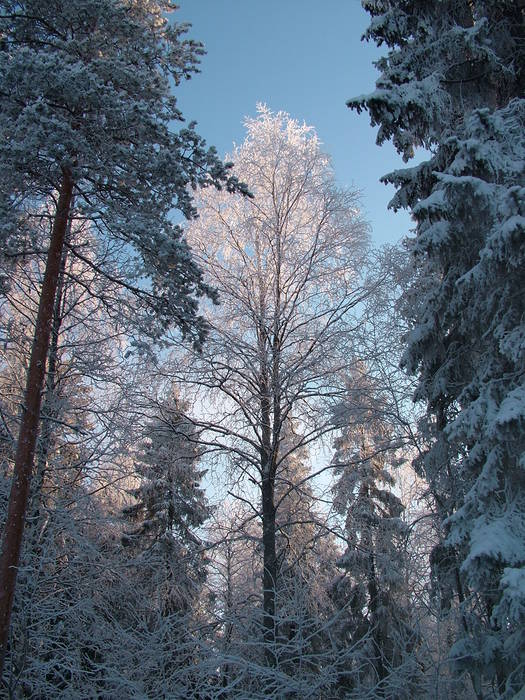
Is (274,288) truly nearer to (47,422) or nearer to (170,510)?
(47,422)

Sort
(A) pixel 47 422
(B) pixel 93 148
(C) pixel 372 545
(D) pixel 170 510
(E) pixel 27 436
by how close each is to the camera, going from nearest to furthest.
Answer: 1. (E) pixel 27 436
2. (B) pixel 93 148
3. (C) pixel 372 545
4. (A) pixel 47 422
5. (D) pixel 170 510

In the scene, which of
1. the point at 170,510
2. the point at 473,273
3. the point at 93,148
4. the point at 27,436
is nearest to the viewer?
the point at 473,273

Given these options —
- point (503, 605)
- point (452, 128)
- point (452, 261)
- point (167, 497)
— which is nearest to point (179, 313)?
point (452, 261)

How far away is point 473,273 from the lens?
19.9 feet

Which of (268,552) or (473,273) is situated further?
(268,552)

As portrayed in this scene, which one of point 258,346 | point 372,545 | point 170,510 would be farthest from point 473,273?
point 170,510

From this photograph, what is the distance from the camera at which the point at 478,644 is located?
5.93 meters

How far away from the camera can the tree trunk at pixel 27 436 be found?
5.80m

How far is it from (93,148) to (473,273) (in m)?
5.21

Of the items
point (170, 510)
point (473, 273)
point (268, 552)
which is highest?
point (473, 273)

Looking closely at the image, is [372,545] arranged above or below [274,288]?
below

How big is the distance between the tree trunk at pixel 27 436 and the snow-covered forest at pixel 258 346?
0.03 m

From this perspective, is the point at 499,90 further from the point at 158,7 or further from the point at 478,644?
the point at 478,644

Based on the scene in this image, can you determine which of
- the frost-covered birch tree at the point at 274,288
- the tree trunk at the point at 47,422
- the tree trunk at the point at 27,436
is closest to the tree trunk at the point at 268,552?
the frost-covered birch tree at the point at 274,288
